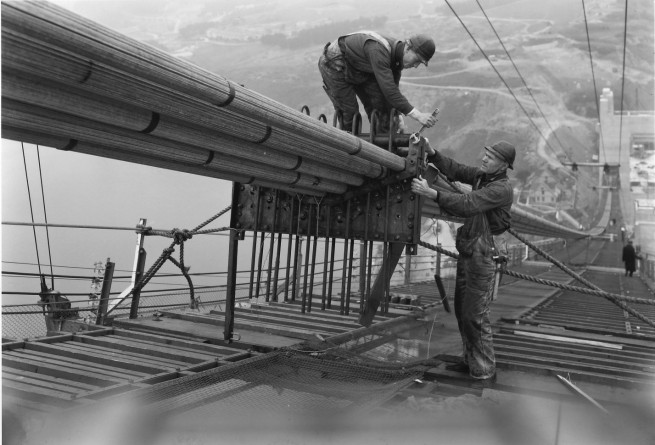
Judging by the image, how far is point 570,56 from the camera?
18888cm

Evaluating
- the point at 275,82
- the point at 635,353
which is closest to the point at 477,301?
the point at 635,353

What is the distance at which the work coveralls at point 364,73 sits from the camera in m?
4.57

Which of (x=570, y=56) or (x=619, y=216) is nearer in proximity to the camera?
(x=619, y=216)

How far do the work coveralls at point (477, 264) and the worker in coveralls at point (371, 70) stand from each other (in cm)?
85

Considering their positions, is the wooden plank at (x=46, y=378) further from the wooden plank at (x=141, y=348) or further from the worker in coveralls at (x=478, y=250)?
the worker in coveralls at (x=478, y=250)

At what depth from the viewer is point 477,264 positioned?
412 centimetres

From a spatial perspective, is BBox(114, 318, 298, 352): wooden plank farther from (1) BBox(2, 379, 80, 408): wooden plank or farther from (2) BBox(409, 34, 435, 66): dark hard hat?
(2) BBox(409, 34, 435, 66): dark hard hat

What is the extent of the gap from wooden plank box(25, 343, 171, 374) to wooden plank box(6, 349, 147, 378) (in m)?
0.05

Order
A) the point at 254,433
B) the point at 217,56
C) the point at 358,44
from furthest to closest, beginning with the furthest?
the point at 217,56
the point at 358,44
the point at 254,433

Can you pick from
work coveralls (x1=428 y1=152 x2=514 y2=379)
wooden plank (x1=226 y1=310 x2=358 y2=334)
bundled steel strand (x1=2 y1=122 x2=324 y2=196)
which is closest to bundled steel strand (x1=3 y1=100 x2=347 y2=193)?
bundled steel strand (x1=2 y1=122 x2=324 y2=196)

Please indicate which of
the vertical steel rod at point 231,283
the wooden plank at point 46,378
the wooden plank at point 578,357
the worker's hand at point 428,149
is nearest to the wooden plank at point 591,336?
the wooden plank at point 578,357

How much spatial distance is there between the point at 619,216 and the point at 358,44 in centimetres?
8547

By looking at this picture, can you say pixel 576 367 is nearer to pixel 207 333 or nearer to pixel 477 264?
pixel 477 264

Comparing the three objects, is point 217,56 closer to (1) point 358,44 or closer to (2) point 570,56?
(2) point 570,56
